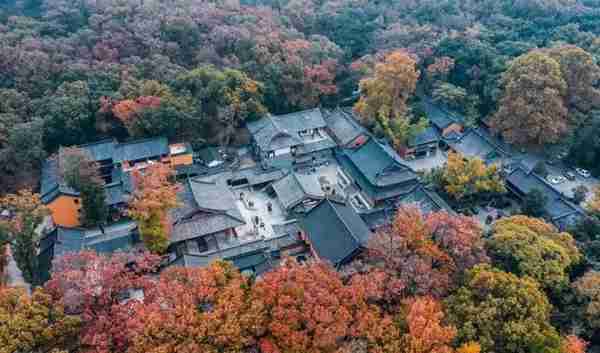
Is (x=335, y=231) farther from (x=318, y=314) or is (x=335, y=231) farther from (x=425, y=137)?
(x=425, y=137)

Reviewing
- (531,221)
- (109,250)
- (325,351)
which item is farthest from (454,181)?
(109,250)

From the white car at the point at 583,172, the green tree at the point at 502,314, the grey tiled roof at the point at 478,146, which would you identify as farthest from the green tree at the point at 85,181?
the white car at the point at 583,172

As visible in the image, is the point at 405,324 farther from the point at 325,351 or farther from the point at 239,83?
the point at 239,83

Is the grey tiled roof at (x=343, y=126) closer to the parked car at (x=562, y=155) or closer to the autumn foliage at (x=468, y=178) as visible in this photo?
the autumn foliage at (x=468, y=178)

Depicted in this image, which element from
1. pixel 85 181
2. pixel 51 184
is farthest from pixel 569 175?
pixel 51 184

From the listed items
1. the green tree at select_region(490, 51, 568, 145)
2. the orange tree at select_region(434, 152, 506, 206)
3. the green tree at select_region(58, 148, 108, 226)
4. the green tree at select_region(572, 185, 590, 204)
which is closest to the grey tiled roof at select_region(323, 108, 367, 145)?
the orange tree at select_region(434, 152, 506, 206)

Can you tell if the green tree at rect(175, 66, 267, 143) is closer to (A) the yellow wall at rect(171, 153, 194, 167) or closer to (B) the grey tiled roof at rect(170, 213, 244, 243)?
(A) the yellow wall at rect(171, 153, 194, 167)

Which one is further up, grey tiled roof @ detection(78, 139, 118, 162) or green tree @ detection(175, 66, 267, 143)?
green tree @ detection(175, 66, 267, 143)
